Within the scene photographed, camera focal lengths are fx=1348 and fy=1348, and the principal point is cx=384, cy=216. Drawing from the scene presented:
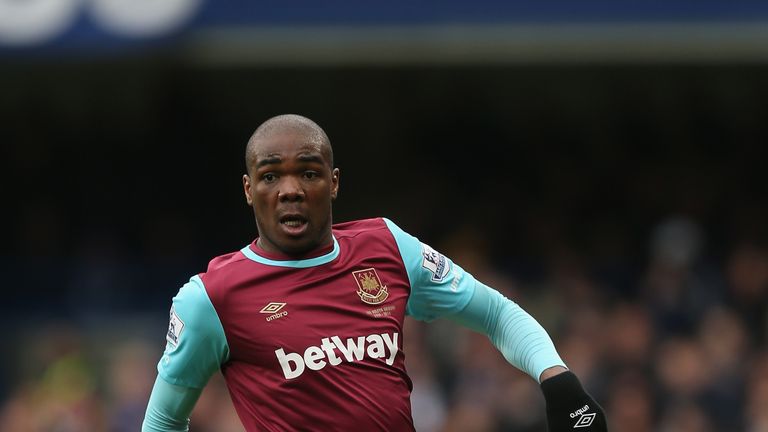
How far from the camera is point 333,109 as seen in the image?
16.2m

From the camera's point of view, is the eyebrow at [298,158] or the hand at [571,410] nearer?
the hand at [571,410]

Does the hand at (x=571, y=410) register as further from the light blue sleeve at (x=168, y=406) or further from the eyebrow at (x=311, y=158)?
the light blue sleeve at (x=168, y=406)

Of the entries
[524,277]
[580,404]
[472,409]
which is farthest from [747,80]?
[580,404]

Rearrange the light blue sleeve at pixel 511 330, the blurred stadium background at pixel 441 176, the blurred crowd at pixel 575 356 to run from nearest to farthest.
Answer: the light blue sleeve at pixel 511 330
the blurred crowd at pixel 575 356
the blurred stadium background at pixel 441 176

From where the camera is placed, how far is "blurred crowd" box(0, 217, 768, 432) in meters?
9.94

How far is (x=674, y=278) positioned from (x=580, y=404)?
7906mm

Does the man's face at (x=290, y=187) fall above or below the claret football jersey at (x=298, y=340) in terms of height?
above

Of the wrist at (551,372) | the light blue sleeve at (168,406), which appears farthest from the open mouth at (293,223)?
the wrist at (551,372)

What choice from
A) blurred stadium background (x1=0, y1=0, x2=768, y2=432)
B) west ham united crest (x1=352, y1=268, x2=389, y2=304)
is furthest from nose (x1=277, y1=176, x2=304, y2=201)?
blurred stadium background (x1=0, y1=0, x2=768, y2=432)

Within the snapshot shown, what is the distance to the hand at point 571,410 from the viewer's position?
3918mm

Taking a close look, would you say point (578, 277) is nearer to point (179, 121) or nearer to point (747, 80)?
point (747, 80)

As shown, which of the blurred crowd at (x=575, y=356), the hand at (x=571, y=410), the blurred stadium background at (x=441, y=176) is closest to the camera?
the hand at (x=571, y=410)

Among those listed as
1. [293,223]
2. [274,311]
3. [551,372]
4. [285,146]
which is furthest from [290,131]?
[551,372]

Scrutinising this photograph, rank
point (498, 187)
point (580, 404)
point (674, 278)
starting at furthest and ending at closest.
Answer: point (498, 187), point (674, 278), point (580, 404)
